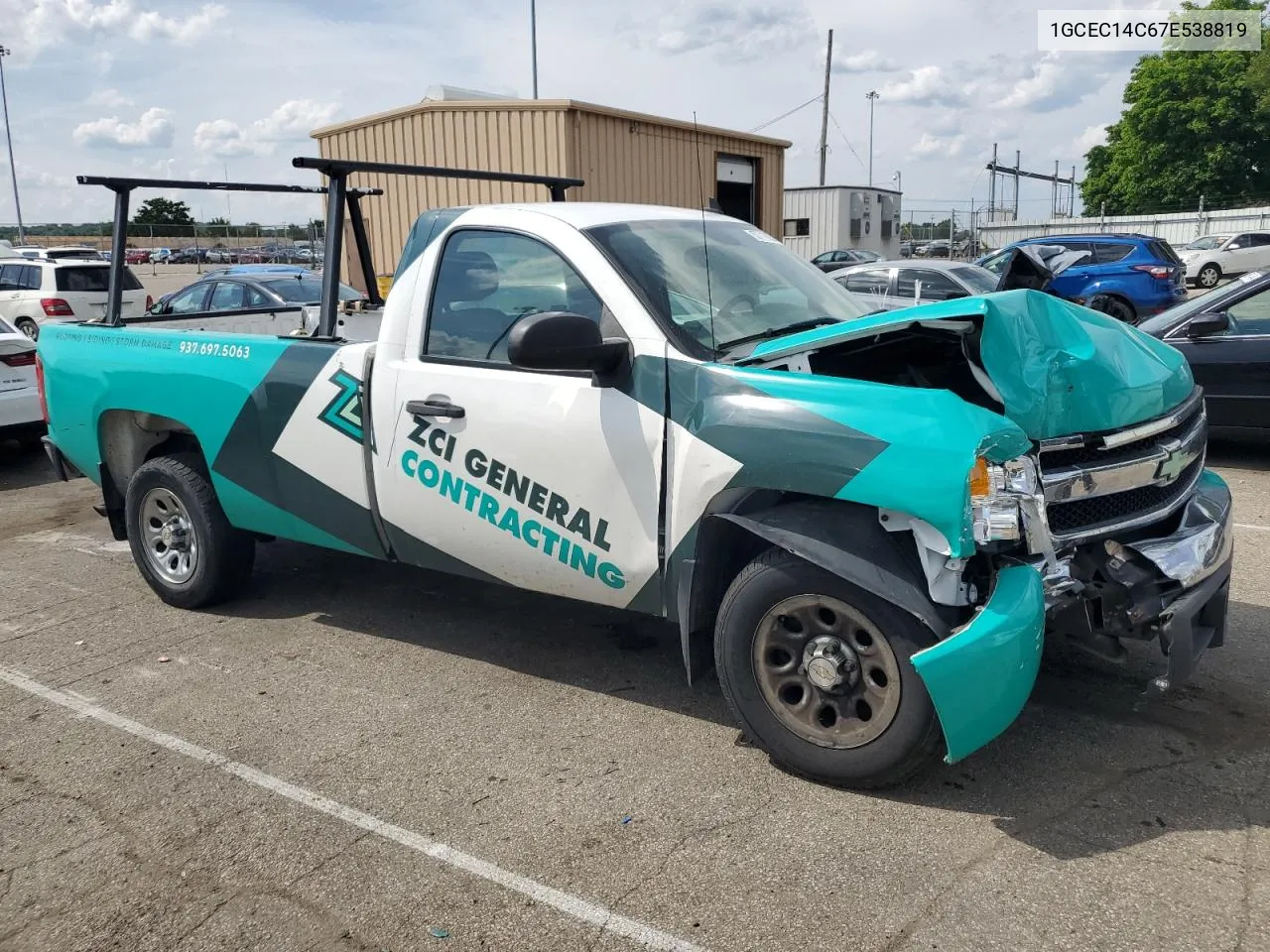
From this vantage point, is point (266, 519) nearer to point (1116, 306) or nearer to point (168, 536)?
point (168, 536)

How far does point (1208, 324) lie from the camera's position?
7816 millimetres

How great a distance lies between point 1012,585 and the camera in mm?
3076

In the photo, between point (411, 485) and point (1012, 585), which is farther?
point (411, 485)

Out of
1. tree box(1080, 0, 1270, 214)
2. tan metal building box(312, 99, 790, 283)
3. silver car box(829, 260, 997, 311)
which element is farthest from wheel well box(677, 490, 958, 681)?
tree box(1080, 0, 1270, 214)

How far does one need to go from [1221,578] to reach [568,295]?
255cm

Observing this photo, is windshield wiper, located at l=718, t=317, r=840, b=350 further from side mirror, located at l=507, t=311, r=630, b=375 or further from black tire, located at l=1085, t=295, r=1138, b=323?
black tire, located at l=1085, t=295, r=1138, b=323

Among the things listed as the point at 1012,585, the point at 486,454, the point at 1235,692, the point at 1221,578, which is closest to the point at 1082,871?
the point at 1012,585

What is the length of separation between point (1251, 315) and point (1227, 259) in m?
25.2

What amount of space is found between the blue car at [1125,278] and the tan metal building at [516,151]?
5.65 metres

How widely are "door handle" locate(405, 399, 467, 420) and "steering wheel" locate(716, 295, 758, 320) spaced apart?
3.46 ft

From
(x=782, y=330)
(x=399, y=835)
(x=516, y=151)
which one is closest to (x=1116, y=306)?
(x=516, y=151)

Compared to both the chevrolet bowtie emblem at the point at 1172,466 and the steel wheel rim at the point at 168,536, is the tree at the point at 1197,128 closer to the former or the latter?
the chevrolet bowtie emblem at the point at 1172,466

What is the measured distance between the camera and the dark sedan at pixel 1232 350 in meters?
7.82

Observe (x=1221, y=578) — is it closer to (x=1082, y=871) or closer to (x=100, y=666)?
(x=1082, y=871)
